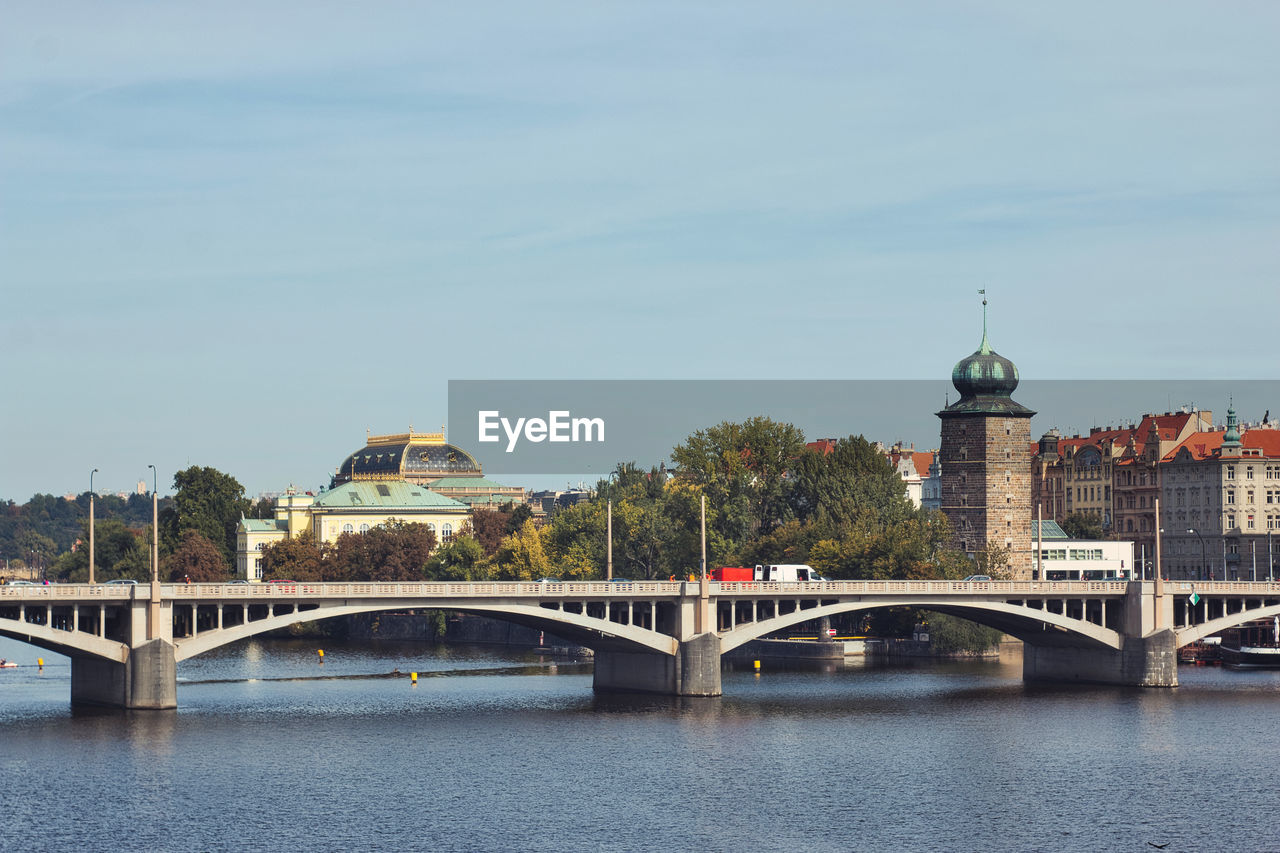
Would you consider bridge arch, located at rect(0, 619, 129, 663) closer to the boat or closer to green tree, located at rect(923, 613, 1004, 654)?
green tree, located at rect(923, 613, 1004, 654)

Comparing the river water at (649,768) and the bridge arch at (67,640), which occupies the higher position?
the bridge arch at (67,640)

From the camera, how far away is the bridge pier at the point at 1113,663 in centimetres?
11150

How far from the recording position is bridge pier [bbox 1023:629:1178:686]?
111500mm

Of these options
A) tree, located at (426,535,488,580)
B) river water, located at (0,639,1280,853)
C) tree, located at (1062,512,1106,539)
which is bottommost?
river water, located at (0,639,1280,853)

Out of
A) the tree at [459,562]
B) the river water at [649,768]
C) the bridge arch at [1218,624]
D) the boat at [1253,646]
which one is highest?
the tree at [459,562]

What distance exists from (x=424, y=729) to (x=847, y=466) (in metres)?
67.1

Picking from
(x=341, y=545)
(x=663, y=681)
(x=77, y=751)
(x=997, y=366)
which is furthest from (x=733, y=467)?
(x=77, y=751)

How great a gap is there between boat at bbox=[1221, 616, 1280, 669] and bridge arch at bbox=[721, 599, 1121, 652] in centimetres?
2034

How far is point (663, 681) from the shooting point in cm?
10375

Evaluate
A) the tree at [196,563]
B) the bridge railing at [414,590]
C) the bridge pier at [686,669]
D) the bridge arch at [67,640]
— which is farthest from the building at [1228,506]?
the bridge arch at [67,640]

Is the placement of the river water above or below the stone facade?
below

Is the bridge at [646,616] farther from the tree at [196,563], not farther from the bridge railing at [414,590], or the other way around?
the tree at [196,563]

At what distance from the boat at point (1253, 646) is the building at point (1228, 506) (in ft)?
95.9

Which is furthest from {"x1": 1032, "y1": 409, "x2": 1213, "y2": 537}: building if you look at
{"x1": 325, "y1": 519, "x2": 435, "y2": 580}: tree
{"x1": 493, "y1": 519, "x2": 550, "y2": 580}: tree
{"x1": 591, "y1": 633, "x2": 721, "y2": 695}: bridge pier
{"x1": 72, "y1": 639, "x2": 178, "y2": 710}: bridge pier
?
{"x1": 72, "y1": 639, "x2": 178, "y2": 710}: bridge pier
